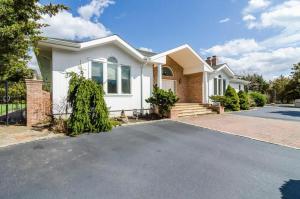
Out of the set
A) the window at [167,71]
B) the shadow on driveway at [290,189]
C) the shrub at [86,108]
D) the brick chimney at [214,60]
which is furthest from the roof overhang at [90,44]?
the brick chimney at [214,60]

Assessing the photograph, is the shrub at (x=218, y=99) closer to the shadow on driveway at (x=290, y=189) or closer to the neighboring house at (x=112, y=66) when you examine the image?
the neighboring house at (x=112, y=66)

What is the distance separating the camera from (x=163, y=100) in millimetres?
13531

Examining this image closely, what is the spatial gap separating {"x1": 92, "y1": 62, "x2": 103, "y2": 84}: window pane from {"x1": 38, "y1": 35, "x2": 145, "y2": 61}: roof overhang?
3.78ft

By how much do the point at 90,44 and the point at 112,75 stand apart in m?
2.47

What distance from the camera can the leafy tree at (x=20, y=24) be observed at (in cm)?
806

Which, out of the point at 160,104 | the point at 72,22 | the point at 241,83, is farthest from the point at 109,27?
the point at 241,83

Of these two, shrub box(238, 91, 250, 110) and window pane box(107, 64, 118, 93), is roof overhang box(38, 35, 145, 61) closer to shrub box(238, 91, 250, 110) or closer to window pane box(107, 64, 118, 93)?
window pane box(107, 64, 118, 93)

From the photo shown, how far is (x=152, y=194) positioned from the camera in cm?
398

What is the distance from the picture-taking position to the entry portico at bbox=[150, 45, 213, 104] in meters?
18.6

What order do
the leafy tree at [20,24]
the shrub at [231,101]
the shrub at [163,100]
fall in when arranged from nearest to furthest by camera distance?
the leafy tree at [20,24], the shrub at [163,100], the shrub at [231,101]

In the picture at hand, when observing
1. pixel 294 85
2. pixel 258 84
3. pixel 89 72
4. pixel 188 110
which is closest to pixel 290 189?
pixel 89 72

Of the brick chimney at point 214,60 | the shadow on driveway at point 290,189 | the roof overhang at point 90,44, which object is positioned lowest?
the shadow on driveway at point 290,189

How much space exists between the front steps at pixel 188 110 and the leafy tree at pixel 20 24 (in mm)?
8976

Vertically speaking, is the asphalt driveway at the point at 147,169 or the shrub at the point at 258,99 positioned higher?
the shrub at the point at 258,99
